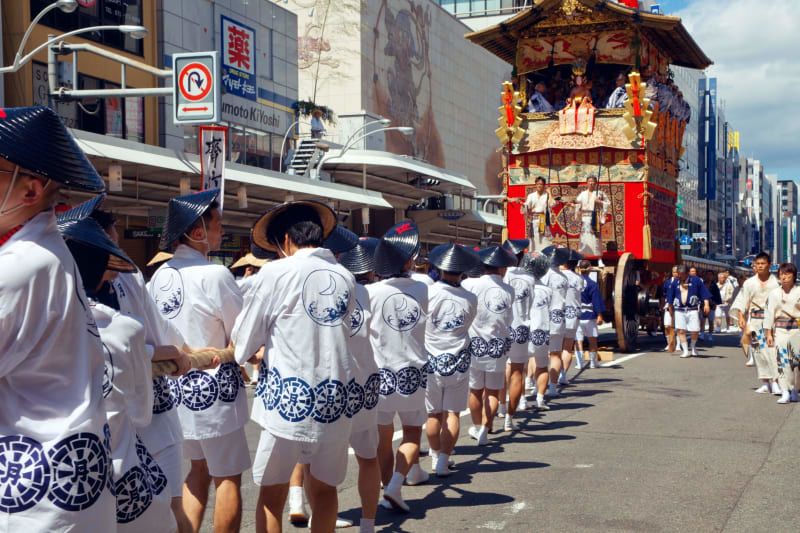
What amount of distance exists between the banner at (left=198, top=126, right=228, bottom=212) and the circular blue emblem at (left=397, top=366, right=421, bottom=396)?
7.20 m

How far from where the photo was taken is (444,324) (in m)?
7.68

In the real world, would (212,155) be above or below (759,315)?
above

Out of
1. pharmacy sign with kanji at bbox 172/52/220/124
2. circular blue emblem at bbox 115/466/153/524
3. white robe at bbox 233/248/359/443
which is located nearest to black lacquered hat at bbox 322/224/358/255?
white robe at bbox 233/248/359/443

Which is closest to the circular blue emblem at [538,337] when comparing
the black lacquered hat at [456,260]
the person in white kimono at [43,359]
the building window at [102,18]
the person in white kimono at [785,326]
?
the person in white kimono at [785,326]

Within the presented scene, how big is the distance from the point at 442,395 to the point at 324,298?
10.2 feet

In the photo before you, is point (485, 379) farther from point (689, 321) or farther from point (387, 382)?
point (689, 321)

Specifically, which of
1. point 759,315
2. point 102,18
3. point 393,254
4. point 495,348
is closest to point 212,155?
point 495,348

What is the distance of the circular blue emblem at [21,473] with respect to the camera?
228 centimetres

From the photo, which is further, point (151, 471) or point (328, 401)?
point (328, 401)

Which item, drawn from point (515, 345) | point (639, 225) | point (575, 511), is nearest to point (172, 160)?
point (639, 225)

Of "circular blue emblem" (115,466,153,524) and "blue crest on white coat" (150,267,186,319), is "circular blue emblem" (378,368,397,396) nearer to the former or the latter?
"blue crest on white coat" (150,267,186,319)

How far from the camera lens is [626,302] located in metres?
18.3

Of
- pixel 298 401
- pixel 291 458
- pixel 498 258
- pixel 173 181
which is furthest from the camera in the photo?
pixel 173 181

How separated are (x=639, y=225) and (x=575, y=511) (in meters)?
12.3
